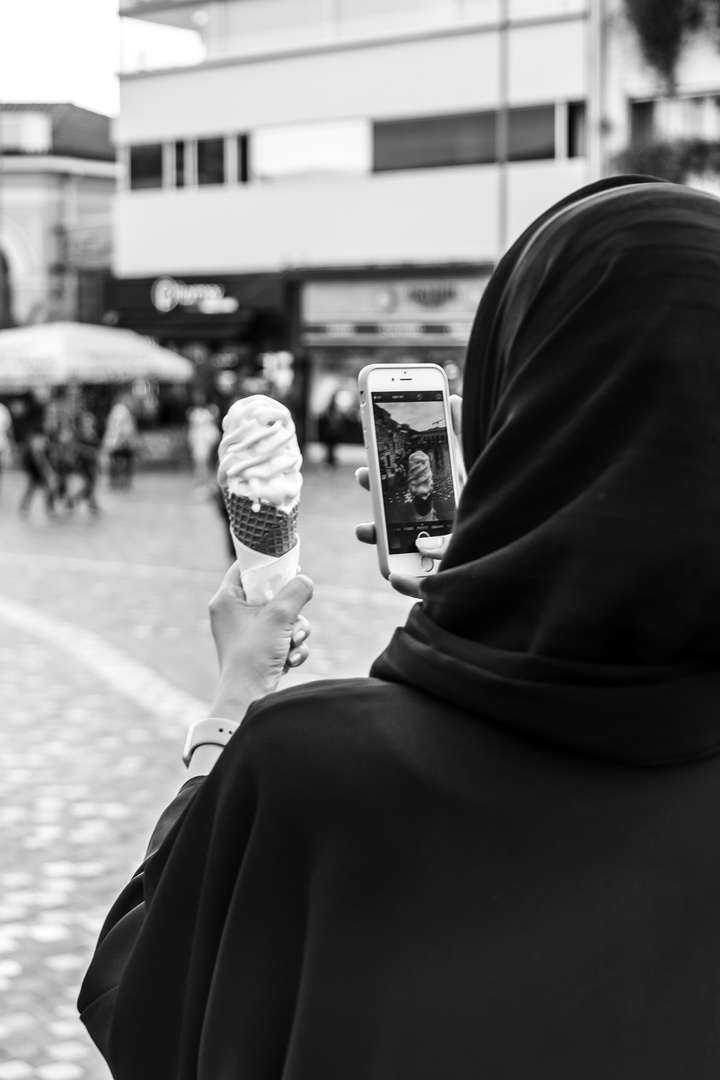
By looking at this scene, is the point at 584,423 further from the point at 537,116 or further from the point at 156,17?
the point at 156,17

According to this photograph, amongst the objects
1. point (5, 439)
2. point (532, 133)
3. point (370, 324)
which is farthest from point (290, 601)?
point (370, 324)

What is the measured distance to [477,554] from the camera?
1295mm

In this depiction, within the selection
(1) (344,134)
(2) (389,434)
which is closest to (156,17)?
(1) (344,134)

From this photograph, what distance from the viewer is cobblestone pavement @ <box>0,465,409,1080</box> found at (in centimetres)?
499

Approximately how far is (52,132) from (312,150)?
62.7 ft

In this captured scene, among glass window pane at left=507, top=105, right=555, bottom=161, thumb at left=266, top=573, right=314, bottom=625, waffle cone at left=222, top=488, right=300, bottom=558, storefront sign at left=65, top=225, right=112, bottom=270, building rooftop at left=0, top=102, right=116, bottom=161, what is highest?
building rooftop at left=0, top=102, right=116, bottom=161

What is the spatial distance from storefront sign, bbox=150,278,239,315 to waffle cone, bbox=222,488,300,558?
3570 centimetres

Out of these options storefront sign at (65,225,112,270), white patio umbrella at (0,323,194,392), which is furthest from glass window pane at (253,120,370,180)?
storefront sign at (65,225,112,270)

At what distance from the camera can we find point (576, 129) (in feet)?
106

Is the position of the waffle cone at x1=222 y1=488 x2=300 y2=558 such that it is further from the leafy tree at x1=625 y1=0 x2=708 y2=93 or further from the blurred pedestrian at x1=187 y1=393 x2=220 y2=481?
the blurred pedestrian at x1=187 y1=393 x2=220 y2=481

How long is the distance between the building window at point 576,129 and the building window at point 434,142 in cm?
193

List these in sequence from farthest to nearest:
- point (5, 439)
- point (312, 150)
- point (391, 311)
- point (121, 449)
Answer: point (312, 150), point (391, 311), point (5, 439), point (121, 449)

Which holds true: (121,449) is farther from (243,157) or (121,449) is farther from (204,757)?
(204,757)

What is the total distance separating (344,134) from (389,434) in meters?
34.7
